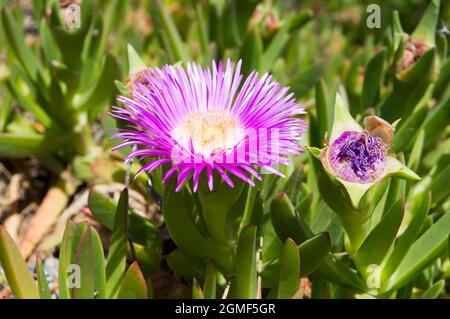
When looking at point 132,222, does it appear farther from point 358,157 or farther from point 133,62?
point 358,157

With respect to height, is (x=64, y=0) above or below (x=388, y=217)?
above

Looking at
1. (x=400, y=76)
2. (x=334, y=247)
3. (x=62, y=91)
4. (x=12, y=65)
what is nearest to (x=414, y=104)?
(x=400, y=76)

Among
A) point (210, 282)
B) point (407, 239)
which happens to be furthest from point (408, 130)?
point (210, 282)

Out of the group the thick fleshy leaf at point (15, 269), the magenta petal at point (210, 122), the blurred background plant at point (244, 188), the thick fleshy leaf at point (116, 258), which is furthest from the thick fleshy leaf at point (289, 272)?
the thick fleshy leaf at point (15, 269)

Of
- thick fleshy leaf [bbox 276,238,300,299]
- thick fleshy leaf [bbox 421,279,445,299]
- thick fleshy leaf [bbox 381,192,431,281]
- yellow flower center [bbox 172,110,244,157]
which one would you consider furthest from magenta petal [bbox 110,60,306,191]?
thick fleshy leaf [bbox 421,279,445,299]

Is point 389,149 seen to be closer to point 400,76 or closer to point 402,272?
point 402,272
